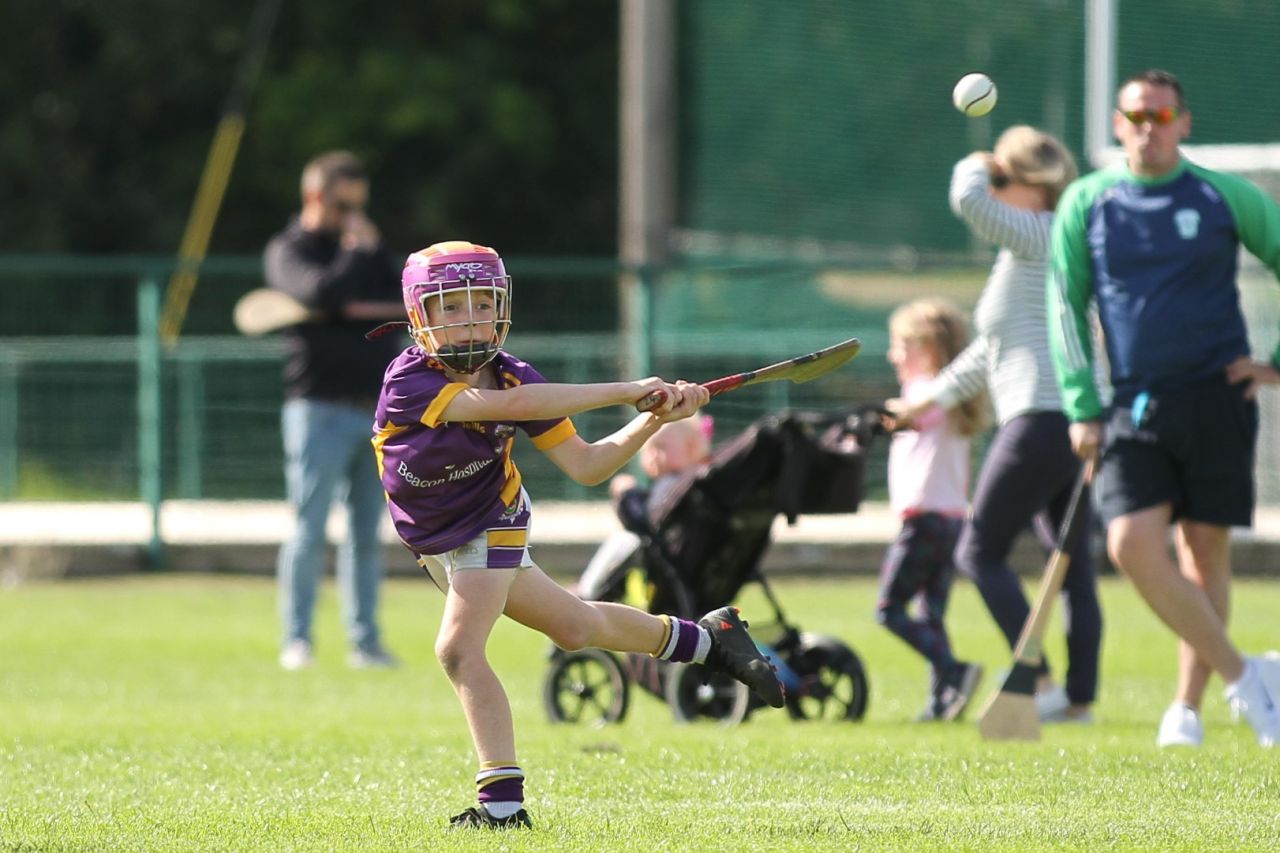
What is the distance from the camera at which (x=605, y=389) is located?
573 centimetres

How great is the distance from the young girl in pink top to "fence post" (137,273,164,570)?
801cm

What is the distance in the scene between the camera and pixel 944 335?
9.09 meters

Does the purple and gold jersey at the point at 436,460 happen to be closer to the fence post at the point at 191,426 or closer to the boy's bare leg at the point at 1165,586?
the boy's bare leg at the point at 1165,586

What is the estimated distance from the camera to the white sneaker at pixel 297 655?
433 inches

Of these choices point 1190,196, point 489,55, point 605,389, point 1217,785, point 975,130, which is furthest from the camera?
point 489,55

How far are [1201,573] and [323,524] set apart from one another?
514 cm

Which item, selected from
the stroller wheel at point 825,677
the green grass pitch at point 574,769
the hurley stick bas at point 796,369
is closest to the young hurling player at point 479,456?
the hurley stick bas at point 796,369

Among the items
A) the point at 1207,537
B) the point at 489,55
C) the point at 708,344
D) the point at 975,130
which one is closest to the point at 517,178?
the point at 489,55

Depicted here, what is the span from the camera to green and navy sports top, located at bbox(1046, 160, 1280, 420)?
7270mm

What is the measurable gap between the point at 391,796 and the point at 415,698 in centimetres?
357

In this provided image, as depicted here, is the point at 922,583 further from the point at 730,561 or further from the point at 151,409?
the point at 151,409

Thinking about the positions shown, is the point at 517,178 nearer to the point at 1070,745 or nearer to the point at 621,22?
the point at 621,22

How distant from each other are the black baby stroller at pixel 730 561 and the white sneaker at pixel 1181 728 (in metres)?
1.44

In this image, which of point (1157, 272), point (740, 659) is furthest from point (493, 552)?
point (1157, 272)
